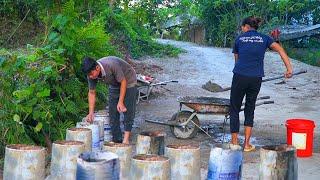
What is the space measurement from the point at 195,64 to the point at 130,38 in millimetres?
2490

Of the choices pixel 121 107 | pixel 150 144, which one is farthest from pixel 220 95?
pixel 150 144

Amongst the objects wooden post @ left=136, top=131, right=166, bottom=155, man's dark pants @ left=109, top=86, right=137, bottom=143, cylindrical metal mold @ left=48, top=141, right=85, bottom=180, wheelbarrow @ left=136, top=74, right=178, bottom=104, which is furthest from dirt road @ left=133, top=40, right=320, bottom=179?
cylindrical metal mold @ left=48, top=141, right=85, bottom=180

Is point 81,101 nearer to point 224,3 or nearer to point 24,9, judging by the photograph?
point 24,9

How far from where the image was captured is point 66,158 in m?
3.88

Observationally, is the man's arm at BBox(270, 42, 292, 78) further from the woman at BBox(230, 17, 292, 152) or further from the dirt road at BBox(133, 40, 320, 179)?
the dirt road at BBox(133, 40, 320, 179)

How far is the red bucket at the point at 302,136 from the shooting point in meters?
6.46

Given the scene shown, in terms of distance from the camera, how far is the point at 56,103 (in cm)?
682

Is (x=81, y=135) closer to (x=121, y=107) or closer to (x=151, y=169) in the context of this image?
(x=151, y=169)

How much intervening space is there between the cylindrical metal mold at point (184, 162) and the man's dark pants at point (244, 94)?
9.71 ft

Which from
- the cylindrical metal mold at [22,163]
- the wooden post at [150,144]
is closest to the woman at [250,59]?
the wooden post at [150,144]

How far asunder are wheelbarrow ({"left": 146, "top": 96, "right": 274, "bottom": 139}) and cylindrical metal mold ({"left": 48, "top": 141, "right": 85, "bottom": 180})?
388 cm

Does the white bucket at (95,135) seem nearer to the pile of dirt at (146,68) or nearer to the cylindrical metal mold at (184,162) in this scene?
the cylindrical metal mold at (184,162)

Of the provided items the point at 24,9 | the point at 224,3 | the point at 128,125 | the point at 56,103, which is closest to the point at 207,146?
the point at 128,125

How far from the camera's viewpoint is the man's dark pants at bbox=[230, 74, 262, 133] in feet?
21.7
